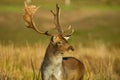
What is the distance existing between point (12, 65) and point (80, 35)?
13884 millimetres

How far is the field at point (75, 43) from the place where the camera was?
10.9 meters

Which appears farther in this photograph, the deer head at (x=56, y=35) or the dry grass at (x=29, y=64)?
the dry grass at (x=29, y=64)

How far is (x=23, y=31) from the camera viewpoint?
2491 cm

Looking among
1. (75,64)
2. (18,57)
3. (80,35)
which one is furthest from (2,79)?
(80,35)

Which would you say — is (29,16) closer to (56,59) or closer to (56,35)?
(56,35)

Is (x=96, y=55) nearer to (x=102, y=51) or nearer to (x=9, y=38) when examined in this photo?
(x=102, y=51)

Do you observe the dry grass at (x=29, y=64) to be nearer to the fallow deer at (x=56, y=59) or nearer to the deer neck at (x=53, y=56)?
the fallow deer at (x=56, y=59)

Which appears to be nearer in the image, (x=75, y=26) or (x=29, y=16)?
(x=29, y=16)

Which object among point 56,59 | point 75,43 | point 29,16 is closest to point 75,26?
point 75,43

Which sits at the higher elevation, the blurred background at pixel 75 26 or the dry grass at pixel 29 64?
the blurred background at pixel 75 26

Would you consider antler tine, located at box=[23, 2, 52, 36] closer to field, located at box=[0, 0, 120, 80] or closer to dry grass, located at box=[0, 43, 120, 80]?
field, located at box=[0, 0, 120, 80]

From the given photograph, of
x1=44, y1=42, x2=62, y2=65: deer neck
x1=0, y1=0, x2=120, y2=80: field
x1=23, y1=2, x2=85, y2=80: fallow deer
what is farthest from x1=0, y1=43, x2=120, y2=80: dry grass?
x1=44, y1=42, x2=62, y2=65: deer neck

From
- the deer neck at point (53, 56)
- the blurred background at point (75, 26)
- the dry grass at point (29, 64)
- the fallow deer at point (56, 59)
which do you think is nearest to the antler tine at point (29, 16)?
the fallow deer at point (56, 59)

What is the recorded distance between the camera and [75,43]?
21.2 meters
